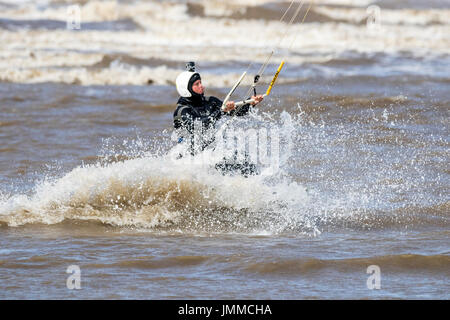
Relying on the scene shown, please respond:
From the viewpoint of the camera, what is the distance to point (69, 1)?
4297 cm

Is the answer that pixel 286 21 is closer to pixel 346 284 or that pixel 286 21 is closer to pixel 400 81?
pixel 400 81

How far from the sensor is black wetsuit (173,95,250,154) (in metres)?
9.58

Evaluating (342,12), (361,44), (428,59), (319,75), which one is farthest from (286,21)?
(319,75)

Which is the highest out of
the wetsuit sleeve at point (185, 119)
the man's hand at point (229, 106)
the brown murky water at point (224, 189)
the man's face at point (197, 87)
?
the man's face at point (197, 87)

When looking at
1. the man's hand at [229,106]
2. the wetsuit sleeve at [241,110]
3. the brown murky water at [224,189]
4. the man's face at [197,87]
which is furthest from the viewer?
the wetsuit sleeve at [241,110]

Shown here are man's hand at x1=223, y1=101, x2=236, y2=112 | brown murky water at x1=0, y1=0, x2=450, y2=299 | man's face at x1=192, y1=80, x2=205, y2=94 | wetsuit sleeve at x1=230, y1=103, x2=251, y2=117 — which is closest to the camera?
brown murky water at x1=0, y1=0, x2=450, y2=299

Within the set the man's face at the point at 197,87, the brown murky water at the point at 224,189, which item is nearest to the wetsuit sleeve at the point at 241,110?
the brown murky water at the point at 224,189

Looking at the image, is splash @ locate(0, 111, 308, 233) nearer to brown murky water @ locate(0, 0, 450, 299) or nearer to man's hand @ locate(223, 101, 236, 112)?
brown murky water @ locate(0, 0, 450, 299)

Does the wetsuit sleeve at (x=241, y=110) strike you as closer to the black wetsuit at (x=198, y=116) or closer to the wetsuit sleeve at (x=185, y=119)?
the black wetsuit at (x=198, y=116)

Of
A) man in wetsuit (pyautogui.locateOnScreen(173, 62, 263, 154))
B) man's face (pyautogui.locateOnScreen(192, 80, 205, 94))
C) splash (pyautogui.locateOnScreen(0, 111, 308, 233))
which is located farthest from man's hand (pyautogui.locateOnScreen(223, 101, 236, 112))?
splash (pyautogui.locateOnScreen(0, 111, 308, 233))

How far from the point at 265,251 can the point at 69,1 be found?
3713cm

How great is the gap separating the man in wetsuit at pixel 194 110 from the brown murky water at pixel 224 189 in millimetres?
272

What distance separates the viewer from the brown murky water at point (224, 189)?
7551 millimetres

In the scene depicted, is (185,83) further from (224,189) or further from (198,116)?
(224,189)
